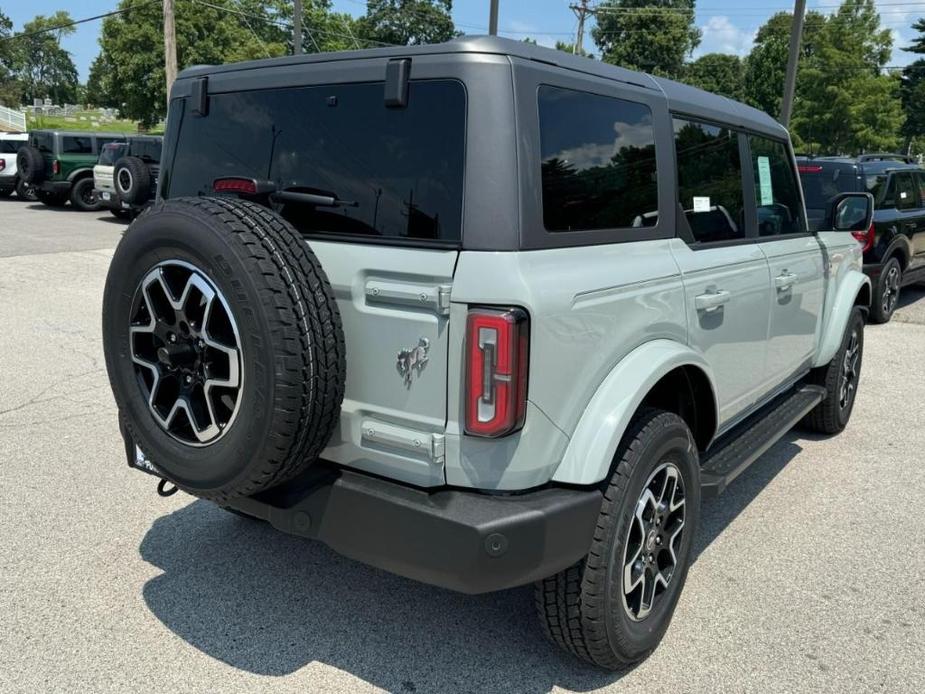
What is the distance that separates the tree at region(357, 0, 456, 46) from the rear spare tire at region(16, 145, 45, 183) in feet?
168

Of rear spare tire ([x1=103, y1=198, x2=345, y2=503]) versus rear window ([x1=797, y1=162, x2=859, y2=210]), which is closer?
rear spare tire ([x1=103, y1=198, x2=345, y2=503])

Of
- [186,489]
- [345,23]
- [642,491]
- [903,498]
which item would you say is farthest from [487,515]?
[345,23]

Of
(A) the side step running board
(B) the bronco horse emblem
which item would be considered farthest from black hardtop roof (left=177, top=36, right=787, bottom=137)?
(A) the side step running board

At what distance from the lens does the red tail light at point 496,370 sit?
2.16m

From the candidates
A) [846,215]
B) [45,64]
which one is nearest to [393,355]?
[846,215]

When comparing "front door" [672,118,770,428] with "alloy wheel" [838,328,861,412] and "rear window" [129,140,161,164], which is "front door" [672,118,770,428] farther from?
"rear window" [129,140,161,164]

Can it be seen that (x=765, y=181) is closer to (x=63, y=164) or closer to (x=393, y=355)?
(x=393, y=355)

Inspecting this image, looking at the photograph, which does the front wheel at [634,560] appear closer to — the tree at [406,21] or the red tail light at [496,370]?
the red tail light at [496,370]

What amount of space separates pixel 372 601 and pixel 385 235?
1568 millimetres

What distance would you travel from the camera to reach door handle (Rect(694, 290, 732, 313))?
3014mm

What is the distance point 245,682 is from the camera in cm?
264

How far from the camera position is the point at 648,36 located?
66.2m

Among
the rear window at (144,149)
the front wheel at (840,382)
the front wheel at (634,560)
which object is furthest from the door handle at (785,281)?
the rear window at (144,149)

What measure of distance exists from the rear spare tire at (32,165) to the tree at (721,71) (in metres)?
66.6
